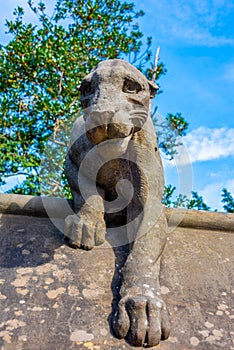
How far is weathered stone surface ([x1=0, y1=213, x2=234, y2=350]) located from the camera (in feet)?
5.88

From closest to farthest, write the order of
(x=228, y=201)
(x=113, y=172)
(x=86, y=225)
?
1. (x=86, y=225)
2. (x=113, y=172)
3. (x=228, y=201)

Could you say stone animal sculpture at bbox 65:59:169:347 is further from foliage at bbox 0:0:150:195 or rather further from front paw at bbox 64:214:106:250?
foliage at bbox 0:0:150:195

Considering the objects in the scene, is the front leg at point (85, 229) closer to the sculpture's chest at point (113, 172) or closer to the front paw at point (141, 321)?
the sculpture's chest at point (113, 172)

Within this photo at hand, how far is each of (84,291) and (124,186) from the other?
0.68 m

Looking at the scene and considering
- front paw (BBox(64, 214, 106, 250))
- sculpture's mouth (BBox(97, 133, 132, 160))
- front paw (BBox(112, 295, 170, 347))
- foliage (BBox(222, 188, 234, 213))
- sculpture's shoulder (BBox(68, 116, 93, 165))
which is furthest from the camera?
foliage (BBox(222, 188, 234, 213))

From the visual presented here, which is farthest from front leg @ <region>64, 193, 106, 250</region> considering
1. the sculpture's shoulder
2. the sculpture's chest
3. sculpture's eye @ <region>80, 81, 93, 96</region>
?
sculpture's eye @ <region>80, 81, 93, 96</region>

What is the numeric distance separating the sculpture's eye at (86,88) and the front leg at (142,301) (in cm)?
87

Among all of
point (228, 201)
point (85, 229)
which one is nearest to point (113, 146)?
point (85, 229)

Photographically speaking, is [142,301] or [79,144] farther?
[79,144]

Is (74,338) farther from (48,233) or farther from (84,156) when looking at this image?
(84,156)

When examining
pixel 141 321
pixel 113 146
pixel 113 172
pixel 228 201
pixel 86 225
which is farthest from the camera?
pixel 228 201

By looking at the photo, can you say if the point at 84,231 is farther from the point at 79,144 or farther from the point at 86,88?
the point at 86,88

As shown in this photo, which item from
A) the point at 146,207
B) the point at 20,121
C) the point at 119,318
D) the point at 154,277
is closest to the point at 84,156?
the point at 146,207

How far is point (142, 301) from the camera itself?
1.84m
